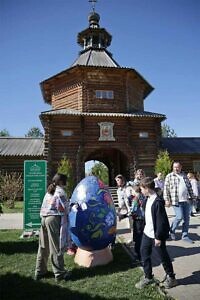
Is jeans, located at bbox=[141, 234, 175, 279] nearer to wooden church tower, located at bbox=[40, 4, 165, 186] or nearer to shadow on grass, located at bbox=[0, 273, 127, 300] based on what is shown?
shadow on grass, located at bbox=[0, 273, 127, 300]

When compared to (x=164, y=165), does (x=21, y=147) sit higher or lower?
higher

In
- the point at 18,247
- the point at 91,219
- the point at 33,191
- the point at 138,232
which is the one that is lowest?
the point at 18,247

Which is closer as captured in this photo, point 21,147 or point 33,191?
point 33,191

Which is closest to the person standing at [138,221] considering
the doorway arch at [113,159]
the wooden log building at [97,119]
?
the wooden log building at [97,119]

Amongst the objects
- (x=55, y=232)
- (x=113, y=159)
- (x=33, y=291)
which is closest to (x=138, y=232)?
(x=55, y=232)

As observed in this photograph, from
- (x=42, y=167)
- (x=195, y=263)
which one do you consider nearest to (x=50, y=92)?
(x=42, y=167)

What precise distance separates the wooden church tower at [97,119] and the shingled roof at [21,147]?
3218mm

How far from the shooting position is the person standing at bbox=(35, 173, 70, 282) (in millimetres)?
4545

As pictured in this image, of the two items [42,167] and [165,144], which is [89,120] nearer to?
[165,144]

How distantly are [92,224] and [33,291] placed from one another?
1.55 metres

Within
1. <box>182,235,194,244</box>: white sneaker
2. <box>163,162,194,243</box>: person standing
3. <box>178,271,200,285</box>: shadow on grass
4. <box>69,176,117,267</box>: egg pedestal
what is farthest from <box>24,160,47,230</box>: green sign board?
<box>178,271,200,285</box>: shadow on grass

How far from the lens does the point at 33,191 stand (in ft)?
27.0

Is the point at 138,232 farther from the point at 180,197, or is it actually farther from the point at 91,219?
the point at 180,197

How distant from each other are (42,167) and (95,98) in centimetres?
1243
